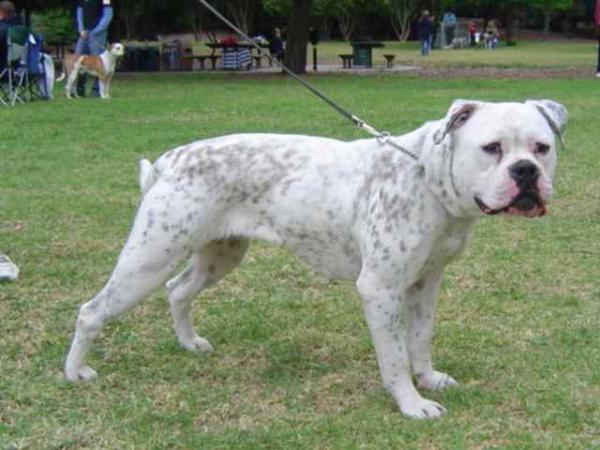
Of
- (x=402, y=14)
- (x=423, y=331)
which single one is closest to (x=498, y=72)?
(x=423, y=331)

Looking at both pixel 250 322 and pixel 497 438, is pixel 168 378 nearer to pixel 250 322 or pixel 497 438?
pixel 250 322

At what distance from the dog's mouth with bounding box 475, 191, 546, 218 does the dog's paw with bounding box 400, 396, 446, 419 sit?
0.92m

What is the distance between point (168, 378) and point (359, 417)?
40.0 inches

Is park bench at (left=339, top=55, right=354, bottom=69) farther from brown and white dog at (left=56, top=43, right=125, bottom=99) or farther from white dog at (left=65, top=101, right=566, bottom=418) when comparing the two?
white dog at (left=65, top=101, right=566, bottom=418)

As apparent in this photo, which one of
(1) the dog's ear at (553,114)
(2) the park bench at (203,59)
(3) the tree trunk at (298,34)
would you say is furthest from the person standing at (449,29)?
(1) the dog's ear at (553,114)

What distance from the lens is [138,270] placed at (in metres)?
4.52

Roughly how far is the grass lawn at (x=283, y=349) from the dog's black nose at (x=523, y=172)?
3.43 feet

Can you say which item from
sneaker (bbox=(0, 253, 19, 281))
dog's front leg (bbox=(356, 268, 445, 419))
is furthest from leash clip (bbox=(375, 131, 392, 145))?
sneaker (bbox=(0, 253, 19, 281))

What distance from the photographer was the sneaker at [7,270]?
6.30 meters

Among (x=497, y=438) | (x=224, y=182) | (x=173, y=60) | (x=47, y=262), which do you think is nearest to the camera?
(x=497, y=438)

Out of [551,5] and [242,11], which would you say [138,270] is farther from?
[551,5]

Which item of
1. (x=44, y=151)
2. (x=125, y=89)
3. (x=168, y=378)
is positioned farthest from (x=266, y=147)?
(x=125, y=89)

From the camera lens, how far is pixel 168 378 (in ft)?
15.7

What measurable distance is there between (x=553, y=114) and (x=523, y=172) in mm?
401
